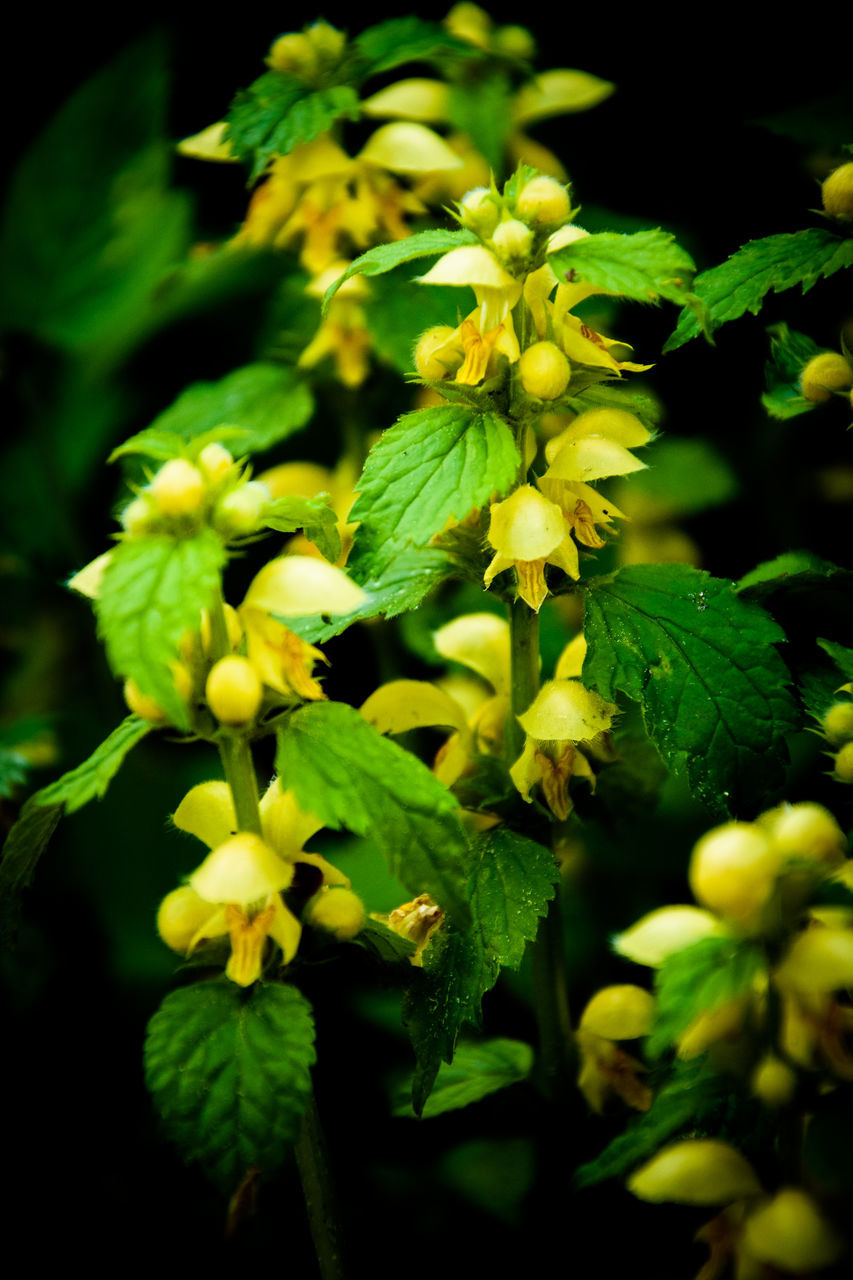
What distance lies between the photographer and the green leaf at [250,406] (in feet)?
4.18

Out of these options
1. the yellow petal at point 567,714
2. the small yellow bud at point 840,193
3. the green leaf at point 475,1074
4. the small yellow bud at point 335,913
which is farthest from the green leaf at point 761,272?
the green leaf at point 475,1074

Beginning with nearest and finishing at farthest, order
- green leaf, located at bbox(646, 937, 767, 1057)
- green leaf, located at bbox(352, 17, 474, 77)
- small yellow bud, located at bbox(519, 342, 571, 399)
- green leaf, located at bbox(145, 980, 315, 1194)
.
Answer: green leaf, located at bbox(646, 937, 767, 1057) < green leaf, located at bbox(145, 980, 315, 1194) < small yellow bud, located at bbox(519, 342, 571, 399) < green leaf, located at bbox(352, 17, 474, 77)

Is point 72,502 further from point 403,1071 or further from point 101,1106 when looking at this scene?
point 403,1071

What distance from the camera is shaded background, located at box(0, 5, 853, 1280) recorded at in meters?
1.12

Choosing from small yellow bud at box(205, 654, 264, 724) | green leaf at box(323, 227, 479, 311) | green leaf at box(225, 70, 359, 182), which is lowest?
small yellow bud at box(205, 654, 264, 724)

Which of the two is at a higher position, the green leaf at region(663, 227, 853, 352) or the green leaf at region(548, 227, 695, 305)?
the green leaf at region(548, 227, 695, 305)

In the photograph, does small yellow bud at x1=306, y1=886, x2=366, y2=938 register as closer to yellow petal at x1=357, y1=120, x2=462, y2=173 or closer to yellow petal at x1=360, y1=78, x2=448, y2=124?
yellow petal at x1=357, y1=120, x2=462, y2=173

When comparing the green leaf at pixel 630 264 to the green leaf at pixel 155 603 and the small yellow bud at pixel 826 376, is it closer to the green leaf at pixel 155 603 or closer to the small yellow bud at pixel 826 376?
the small yellow bud at pixel 826 376

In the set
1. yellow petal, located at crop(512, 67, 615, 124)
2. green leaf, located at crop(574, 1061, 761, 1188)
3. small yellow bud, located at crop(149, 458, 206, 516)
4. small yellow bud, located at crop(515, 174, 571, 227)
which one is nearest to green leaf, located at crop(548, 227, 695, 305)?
small yellow bud, located at crop(515, 174, 571, 227)

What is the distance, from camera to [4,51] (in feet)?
6.33

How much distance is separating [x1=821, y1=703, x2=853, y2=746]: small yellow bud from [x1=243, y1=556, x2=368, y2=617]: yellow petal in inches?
14.8

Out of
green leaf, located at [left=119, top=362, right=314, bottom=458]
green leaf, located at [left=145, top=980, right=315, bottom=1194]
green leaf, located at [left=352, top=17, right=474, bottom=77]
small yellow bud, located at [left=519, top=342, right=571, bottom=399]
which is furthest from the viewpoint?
green leaf, located at [left=119, top=362, right=314, bottom=458]

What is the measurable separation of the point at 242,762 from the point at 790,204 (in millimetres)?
1341

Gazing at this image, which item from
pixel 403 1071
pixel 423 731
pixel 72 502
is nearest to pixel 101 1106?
pixel 403 1071
